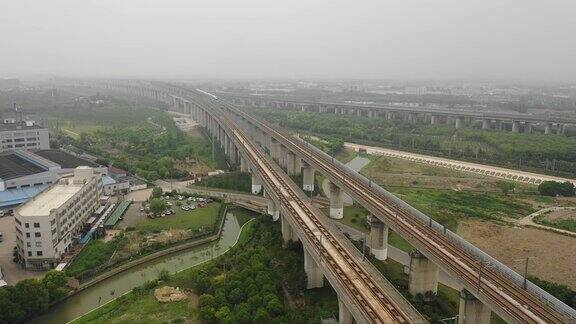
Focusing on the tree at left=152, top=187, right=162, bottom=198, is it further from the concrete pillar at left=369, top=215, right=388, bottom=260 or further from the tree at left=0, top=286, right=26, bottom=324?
the concrete pillar at left=369, top=215, right=388, bottom=260

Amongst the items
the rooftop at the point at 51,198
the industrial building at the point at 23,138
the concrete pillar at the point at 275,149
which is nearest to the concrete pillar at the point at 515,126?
the concrete pillar at the point at 275,149

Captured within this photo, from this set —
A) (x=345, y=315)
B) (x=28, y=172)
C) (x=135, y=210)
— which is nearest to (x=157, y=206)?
(x=135, y=210)

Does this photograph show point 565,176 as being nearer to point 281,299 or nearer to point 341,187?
point 341,187

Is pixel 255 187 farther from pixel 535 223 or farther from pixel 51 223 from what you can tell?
pixel 535 223

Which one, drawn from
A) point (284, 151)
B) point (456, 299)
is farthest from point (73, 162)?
point (456, 299)

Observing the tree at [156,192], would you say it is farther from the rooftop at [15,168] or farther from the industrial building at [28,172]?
the rooftop at [15,168]
